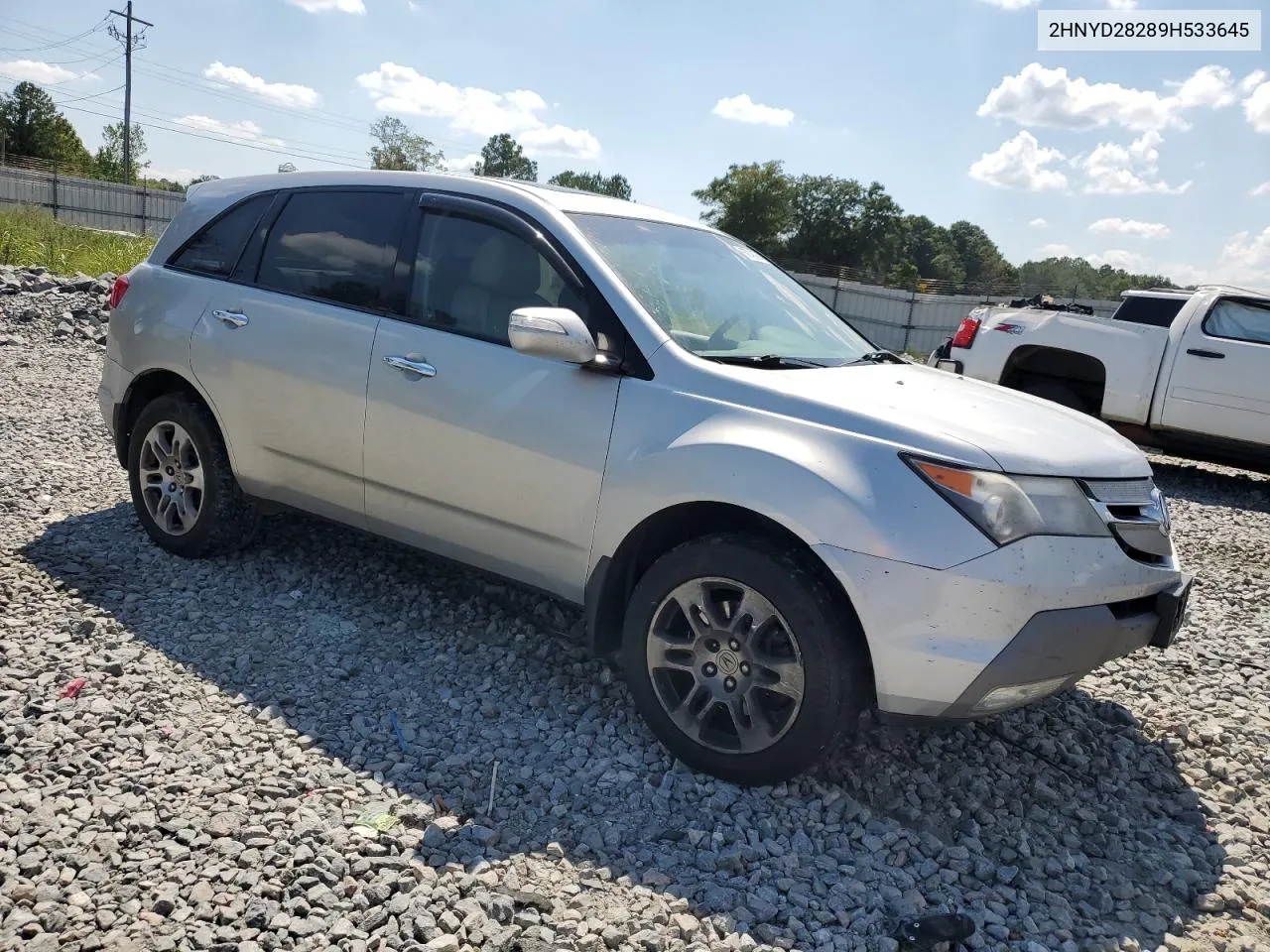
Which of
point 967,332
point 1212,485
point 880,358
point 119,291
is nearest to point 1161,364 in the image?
point 1212,485

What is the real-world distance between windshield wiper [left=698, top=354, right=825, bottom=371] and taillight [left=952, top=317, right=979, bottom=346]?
7219 mm

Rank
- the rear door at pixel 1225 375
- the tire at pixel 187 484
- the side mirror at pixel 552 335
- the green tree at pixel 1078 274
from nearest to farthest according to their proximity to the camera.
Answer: the side mirror at pixel 552 335, the tire at pixel 187 484, the rear door at pixel 1225 375, the green tree at pixel 1078 274

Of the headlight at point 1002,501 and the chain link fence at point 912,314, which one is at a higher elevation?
the chain link fence at point 912,314

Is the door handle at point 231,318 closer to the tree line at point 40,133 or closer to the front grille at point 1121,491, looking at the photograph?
the front grille at point 1121,491

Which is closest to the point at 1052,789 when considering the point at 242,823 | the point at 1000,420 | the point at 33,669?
the point at 1000,420

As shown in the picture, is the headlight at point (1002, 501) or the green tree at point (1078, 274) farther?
the green tree at point (1078, 274)

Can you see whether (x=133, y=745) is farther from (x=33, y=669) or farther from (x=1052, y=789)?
(x=1052, y=789)

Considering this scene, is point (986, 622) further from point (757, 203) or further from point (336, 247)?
point (757, 203)

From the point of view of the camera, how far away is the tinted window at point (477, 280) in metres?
3.64

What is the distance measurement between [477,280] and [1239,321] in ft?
26.8

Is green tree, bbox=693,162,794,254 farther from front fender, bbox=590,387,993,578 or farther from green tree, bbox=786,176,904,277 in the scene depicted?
front fender, bbox=590,387,993,578

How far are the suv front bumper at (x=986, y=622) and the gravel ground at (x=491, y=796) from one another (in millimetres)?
530

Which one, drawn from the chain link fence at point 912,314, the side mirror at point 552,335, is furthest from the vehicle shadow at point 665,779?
the chain link fence at point 912,314

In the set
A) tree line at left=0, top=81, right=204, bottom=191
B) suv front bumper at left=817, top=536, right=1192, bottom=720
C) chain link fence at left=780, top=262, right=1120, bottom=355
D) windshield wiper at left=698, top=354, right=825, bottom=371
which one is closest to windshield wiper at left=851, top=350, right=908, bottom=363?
windshield wiper at left=698, top=354, right=825, bottom=371
